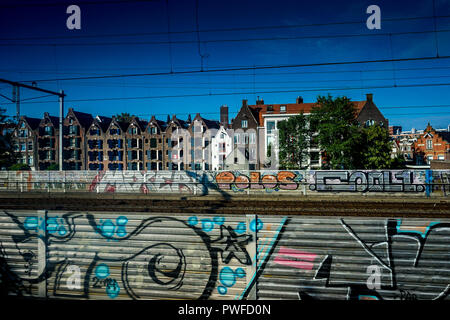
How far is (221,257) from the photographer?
14.7ft

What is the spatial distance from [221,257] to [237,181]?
61.9ft

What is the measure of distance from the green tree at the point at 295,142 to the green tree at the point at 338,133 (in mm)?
3703

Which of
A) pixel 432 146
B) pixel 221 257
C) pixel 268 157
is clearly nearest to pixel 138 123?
pixel 268 157

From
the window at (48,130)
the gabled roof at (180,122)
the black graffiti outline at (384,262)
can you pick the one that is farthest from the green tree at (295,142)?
the window at (48,130)

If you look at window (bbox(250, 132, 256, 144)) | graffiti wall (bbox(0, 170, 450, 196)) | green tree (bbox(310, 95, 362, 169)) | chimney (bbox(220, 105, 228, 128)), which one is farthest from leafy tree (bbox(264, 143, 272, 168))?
graffiti wall (bbox(0, 170, 450, 196))

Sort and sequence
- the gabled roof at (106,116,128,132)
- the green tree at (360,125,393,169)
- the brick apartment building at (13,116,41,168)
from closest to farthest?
the green tree at (360,125,393,169)
the gabled roof at (106,116,128,132)
the brick apartment building at (13,116,41,168)

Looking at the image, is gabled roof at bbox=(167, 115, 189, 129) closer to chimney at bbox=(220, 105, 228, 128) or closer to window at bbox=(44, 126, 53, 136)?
chimney at bbox=(220, 105, 228, 128)

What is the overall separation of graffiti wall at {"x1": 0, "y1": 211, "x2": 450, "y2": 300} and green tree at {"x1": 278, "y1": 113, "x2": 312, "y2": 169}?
3099 cm

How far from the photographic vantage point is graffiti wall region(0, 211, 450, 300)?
13.5 ft

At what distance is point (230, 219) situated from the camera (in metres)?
4.45

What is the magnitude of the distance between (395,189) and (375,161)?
371 inches

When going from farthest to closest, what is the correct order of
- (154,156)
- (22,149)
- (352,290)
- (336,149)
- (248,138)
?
(22,149) < (154,156) < (248,138) < (336,149) < (352,290)
